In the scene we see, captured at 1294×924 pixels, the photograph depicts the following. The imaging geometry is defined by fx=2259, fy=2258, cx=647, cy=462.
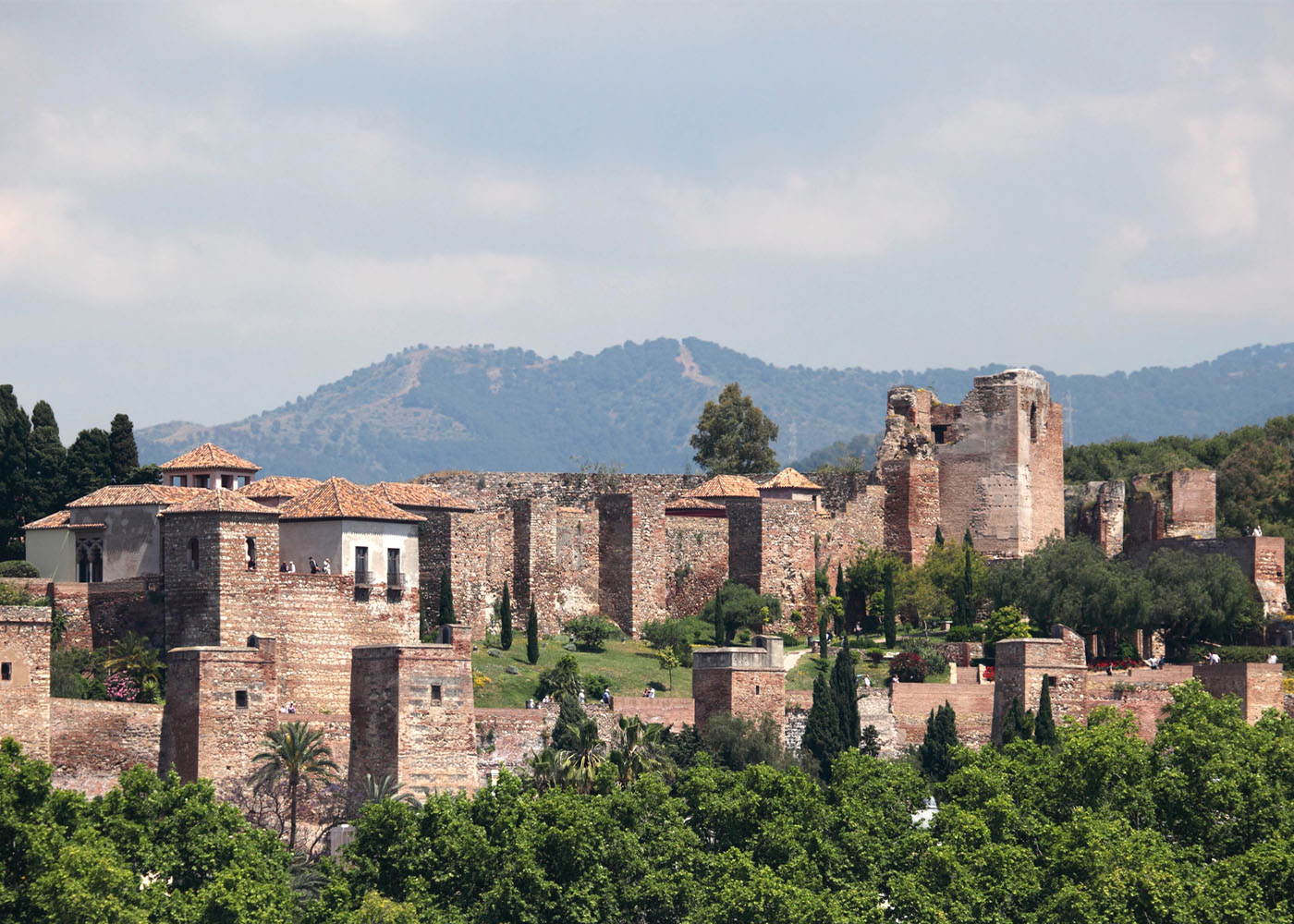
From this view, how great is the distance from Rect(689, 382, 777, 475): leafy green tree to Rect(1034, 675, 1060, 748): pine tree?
33672 millimetres

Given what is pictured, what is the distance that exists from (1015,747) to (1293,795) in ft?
20.0

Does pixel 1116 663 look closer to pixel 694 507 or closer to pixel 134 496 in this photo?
pixel 694 507

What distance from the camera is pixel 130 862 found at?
40469mm

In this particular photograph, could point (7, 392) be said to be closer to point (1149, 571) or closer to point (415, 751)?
point (415, 751)

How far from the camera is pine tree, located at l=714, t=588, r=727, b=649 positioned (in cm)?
6109

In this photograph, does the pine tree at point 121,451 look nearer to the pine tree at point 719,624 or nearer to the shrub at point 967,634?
the pine tree at point 719,624

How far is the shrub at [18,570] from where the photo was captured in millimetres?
54375

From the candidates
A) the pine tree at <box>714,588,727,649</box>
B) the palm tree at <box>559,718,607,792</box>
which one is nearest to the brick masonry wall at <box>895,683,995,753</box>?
the pine tree at <box>714,588,727,649</box>

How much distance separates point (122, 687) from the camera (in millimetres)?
49844

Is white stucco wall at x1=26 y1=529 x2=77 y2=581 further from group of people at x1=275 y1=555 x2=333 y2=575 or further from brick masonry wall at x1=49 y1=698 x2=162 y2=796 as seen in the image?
brick masonry wall at x1=49 y1=698 x2=162 y2=796

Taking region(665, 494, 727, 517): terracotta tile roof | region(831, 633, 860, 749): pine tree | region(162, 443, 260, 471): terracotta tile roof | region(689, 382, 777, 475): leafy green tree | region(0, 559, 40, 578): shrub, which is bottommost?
region(831, 633, 860, 749): pine tree

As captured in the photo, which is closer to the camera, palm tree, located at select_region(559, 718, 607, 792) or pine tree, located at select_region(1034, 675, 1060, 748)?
palm tree, located at select_region(559, 718, 607, 792)

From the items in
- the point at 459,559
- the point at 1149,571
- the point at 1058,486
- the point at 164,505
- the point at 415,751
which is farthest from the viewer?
the point at 1058,486

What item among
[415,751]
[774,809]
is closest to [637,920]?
[774,809]
